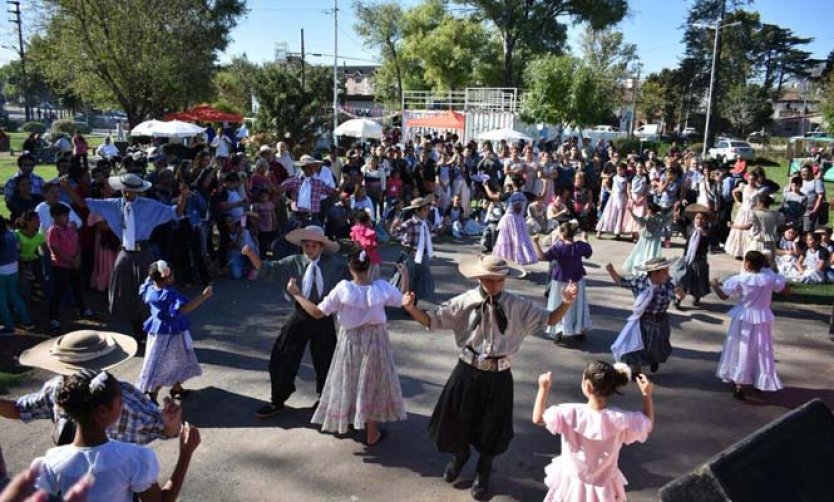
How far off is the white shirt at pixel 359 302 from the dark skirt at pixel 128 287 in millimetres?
3196

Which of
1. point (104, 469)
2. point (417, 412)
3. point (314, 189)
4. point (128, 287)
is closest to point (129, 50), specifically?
point (314, 189)

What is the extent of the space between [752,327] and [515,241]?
495 cm

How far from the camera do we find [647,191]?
14719 millimetres

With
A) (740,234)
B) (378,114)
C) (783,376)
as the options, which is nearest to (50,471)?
(783,376)

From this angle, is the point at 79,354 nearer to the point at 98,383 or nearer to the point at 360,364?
the point at 98,383

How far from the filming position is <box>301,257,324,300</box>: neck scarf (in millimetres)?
5852

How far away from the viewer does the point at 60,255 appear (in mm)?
8008

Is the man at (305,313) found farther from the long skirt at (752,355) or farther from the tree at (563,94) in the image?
the tree at (563,94)

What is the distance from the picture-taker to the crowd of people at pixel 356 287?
3711mm

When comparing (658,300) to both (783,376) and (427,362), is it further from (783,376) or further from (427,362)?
(427,362)

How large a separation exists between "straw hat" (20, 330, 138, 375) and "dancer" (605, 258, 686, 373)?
16.3ft

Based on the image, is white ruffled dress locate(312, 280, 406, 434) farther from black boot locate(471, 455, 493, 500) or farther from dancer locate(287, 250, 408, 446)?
black boot locate(471, 455, 493, 500)

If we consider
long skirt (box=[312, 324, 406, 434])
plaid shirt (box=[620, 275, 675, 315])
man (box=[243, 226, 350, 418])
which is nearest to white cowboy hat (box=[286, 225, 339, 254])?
man (box=[243, 226, 350, 418])

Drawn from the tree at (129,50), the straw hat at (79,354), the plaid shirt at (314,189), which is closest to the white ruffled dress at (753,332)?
the straw hat at (79,354)
